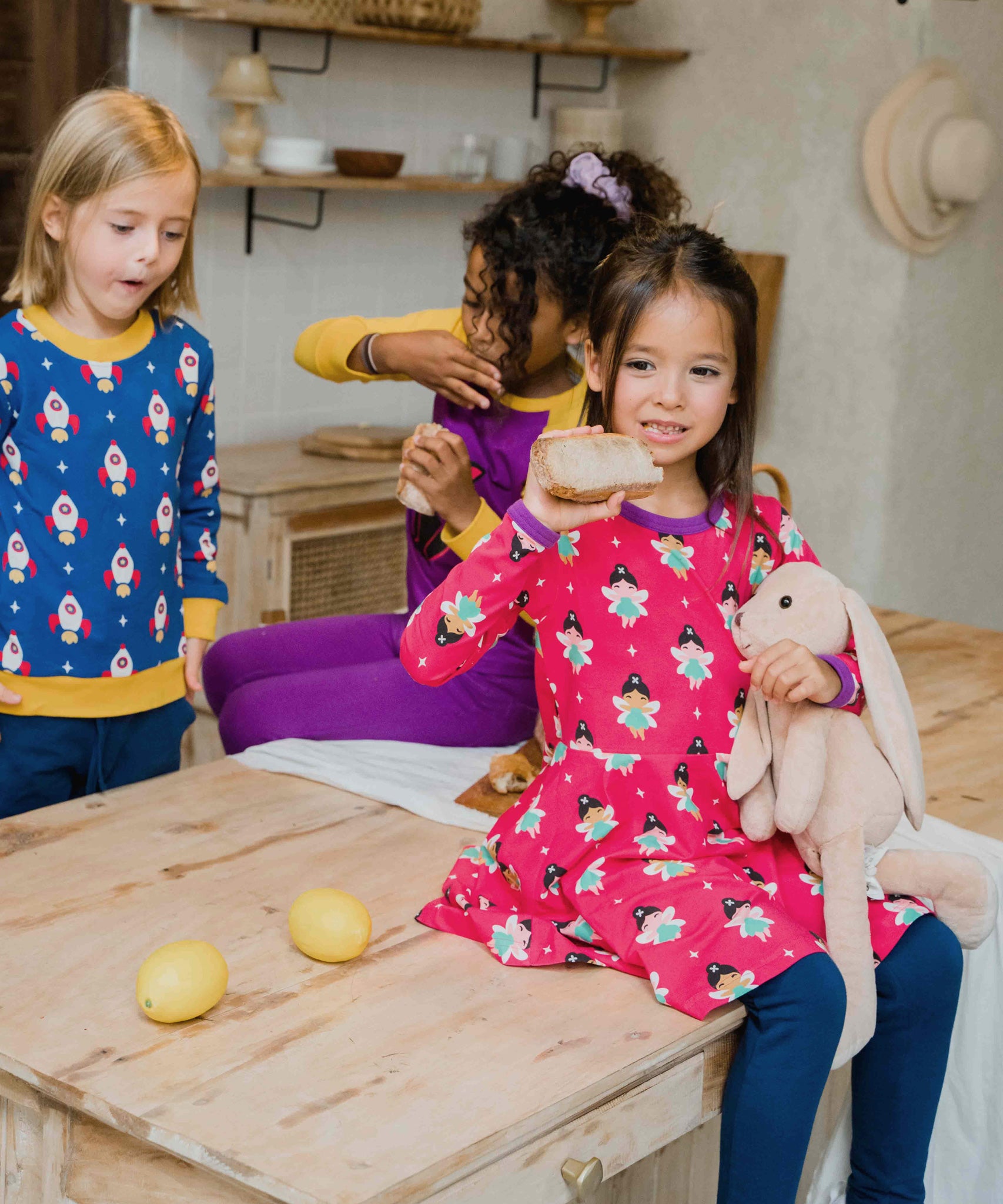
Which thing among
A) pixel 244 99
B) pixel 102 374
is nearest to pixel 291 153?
pixel 244 99

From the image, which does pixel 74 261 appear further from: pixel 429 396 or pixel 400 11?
pixel 429 396

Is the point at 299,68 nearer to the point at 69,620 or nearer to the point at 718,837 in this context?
the point at 69,620

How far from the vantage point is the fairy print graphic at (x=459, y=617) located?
1287mm

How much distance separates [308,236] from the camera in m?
3.33

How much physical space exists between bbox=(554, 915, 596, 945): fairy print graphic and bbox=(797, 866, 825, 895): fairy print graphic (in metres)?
0.22

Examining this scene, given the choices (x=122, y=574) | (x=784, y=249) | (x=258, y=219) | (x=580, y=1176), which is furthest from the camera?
(x=784, y=249)

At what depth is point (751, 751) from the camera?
134 cm

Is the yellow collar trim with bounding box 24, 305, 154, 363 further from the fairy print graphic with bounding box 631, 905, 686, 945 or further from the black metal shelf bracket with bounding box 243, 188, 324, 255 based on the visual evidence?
the black metal shelf bracket with bounding box 243, 188, 324, 255

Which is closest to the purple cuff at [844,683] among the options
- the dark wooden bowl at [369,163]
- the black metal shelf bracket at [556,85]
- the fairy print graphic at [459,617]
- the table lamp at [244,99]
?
the fairy print graphic at [459,617]

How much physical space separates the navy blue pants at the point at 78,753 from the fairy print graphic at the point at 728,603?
0.74m

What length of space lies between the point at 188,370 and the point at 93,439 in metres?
0.17

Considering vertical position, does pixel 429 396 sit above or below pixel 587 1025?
above

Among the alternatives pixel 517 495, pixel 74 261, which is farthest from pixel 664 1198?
pixel 74 261

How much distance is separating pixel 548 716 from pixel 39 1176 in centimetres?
63
